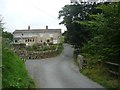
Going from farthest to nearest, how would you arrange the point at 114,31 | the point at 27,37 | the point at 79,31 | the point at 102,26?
the point at 27,37 → the point at 79,31 → the point at 102,26 → the point at 114,31

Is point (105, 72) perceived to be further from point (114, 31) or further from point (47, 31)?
point (47, 31)

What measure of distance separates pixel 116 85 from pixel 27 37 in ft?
247

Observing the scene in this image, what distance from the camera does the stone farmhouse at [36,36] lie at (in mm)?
88750

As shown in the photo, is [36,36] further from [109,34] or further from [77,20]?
[109,34]

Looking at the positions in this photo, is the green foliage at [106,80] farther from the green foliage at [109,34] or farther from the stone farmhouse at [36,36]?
the stone farmhouse at [36,36]

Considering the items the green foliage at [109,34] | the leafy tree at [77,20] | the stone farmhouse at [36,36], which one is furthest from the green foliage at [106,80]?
the stone farmhouse at [36,36]

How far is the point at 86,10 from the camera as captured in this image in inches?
1655

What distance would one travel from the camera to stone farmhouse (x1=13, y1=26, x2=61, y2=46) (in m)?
88.8

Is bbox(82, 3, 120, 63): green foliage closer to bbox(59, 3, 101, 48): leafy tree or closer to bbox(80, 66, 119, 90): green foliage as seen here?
bbox(80, 66, 119, 90): green foliage

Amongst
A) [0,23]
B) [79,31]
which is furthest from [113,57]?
[79,31]

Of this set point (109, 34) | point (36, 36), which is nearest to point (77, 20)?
point (109, 34)

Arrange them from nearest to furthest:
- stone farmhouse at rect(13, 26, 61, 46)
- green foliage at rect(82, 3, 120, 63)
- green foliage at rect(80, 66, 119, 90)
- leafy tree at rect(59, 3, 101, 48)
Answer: green foliage at rect(80, 66, 119, 90) < green foliage at rect(82, 3, 120, 63) < leafy tree at rect(59, 3, 101, 48) < stone farmhouse at rect(13, 26, 61, 46)

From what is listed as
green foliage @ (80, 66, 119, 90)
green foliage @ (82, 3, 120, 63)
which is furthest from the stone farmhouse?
green foliage @ (82, 3, 120, 63)

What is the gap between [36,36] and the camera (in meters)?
89.1
